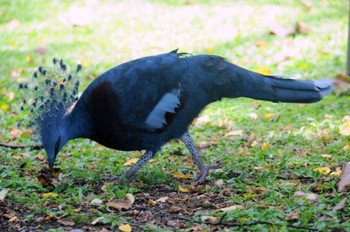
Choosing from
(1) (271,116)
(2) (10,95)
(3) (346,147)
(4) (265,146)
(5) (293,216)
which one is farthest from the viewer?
(2) (10,95)

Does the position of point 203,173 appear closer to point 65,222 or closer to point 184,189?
point 184,189

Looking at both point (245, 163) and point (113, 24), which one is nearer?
point (245, 163)

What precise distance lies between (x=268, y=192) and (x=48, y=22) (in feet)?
23.7

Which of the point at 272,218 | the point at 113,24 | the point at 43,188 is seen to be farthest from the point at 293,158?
the point at 113,24

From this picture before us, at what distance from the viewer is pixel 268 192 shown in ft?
15.7

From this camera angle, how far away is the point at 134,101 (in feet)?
16.9

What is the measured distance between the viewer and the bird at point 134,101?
512cm

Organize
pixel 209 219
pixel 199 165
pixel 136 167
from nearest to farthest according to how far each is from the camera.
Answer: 1. pixel 209 219
2. pixel 136 167
3. pixel 199 165

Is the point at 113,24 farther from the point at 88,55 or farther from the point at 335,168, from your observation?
the point at 335,168

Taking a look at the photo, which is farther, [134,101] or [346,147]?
[346,147]

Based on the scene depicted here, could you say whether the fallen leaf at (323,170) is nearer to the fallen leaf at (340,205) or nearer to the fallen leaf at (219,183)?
the fallen leaf at (219,183)

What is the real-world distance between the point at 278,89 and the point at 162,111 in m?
1.03

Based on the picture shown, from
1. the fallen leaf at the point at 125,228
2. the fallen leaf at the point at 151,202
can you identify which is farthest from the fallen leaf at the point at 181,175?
the fallen leaf at the point at 125,228

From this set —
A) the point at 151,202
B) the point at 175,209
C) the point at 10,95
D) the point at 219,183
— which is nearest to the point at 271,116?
the point at 219,183
